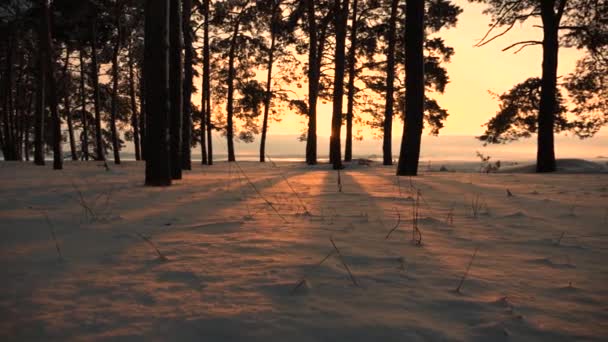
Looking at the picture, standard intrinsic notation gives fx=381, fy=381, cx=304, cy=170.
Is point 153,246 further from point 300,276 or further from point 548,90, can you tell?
point 548,90

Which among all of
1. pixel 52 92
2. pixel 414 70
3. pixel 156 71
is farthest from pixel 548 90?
pixel 52 92

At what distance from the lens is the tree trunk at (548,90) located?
11.4 m

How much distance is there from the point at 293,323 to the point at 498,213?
320 cm

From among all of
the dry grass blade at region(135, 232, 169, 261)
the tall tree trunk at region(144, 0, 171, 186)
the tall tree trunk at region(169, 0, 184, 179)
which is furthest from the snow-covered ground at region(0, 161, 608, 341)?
the tall tree trunk at region(169, 0, 184, 179)

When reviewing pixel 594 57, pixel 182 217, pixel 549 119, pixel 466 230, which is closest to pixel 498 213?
pixel 466 230

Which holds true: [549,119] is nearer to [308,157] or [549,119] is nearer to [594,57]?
[594,57]

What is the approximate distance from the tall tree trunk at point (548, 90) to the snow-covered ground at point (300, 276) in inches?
354

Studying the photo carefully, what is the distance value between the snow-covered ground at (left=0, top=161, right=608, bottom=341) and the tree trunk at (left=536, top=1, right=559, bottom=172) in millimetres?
9002

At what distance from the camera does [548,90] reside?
1155 cm

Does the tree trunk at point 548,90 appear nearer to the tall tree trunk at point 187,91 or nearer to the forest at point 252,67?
the forest at point 252,67

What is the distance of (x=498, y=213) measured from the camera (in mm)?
3891

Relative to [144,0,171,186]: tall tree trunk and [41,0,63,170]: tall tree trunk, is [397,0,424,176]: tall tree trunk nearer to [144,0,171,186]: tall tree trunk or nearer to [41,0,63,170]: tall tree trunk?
[144,0,171,186]: tall tree trunk

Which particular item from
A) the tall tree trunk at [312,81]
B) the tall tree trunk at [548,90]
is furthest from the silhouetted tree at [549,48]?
the tall tree trunk at [312,81]

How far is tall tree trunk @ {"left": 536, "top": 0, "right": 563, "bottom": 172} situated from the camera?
1142 cm
